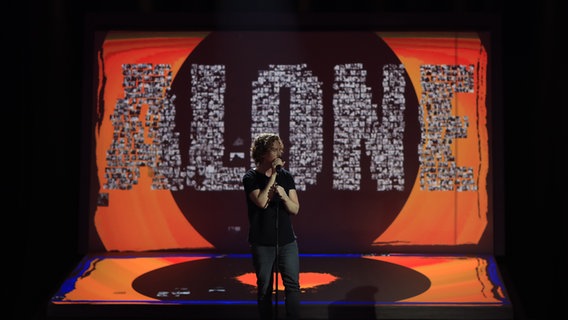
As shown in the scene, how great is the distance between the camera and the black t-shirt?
351 centimetres

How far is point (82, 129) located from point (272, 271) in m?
2.95

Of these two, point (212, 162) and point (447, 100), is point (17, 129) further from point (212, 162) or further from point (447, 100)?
point (447, 100)

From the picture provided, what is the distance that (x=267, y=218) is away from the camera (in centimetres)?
353

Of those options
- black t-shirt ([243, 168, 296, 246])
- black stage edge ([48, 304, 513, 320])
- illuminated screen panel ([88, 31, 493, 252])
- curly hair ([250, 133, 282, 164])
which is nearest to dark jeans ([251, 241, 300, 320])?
black t-shirt ([243, 168, 296, 246])

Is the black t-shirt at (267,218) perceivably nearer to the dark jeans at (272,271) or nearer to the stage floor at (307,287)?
the dark jeans at (272,271)

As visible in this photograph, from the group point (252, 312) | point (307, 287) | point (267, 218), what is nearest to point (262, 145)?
point (267, 218)

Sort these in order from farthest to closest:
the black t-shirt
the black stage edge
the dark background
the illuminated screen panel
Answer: the illuminated screen panel < the dark background < the black stage edge < the black t-shirt

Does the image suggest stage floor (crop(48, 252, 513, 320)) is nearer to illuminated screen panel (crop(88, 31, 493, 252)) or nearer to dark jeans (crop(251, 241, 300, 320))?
illuminated screen panel (crop(88, 31, 493, 252))

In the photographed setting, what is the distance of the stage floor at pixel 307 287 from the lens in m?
4.29

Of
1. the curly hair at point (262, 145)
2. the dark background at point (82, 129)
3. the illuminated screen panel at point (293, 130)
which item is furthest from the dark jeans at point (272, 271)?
the illuminated screen panel at point (293, 130)

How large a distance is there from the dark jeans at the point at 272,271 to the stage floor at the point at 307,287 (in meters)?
0.72

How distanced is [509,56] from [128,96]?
3.34m

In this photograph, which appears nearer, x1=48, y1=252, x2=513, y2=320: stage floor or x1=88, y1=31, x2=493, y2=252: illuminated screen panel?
x1=48, y1=252, x2=513, y2=320: stage floor

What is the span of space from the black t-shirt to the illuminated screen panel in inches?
87.2
